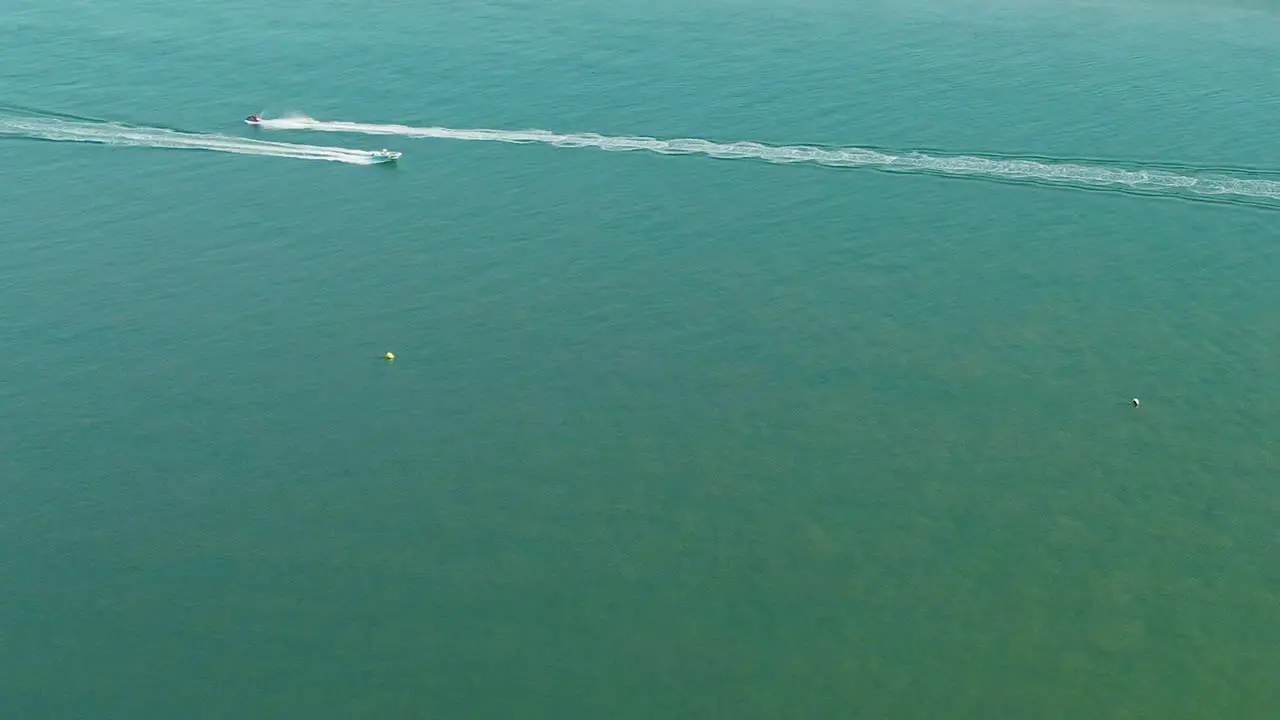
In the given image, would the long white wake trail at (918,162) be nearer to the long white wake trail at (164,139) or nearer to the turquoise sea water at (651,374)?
the turquoise sea water at (651,374)

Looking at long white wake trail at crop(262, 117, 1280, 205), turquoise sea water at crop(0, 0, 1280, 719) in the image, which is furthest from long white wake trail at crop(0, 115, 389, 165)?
long white wake trail at crop(262, 117, 1280, 205)

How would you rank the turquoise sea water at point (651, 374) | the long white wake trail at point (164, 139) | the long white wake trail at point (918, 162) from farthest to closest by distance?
1. the long white wake trail at point (164, 139)
2. the long white wake trail at point (918, 162)
3. the turquoise sea water at point (651, 374)

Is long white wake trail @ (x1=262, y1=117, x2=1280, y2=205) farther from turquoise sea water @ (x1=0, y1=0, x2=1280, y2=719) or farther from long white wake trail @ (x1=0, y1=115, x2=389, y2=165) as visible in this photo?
long white wake trail @ (x1=0, y1=115, x2=389, y2=165)

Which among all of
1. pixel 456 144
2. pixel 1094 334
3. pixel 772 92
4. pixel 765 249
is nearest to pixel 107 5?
pixel 456 144

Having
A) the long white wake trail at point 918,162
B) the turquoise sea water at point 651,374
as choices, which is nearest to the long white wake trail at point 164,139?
the turquoise sea water at point 651,374

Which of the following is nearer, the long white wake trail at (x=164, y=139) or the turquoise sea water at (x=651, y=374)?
the turquoise sea water at (x=651, y=374)

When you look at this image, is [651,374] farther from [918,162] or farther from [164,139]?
[164,139]

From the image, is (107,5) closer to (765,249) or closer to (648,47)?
(648,47)
